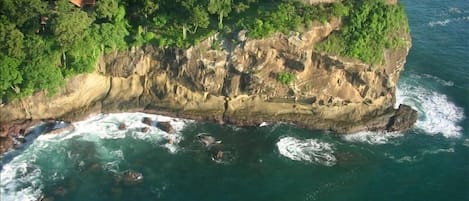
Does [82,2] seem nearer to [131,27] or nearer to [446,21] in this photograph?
[131,27]

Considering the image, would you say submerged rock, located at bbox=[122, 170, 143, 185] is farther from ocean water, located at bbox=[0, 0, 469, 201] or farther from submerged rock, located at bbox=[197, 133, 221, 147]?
submerged rock, located at bbox=[197, 133, 221, 147]

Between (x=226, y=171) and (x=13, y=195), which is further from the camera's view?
(x=226, y=171)

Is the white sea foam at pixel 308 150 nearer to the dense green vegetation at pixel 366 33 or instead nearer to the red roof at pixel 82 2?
the dense green vegetation at pixel 366 33

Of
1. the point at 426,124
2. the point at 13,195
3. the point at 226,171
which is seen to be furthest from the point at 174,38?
the point at 426,124

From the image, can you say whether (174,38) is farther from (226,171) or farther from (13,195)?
(13,195)

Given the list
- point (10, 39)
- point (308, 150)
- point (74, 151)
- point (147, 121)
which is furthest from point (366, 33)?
point (10, 39)

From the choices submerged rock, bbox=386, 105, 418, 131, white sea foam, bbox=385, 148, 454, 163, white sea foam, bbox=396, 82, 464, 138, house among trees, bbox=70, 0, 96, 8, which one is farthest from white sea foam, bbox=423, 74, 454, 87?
house among trees, bbox=70, 0, 96, 8

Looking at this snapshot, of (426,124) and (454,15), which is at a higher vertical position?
(454,15)

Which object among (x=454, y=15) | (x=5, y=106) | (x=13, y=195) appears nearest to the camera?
(x=13, y=195)
